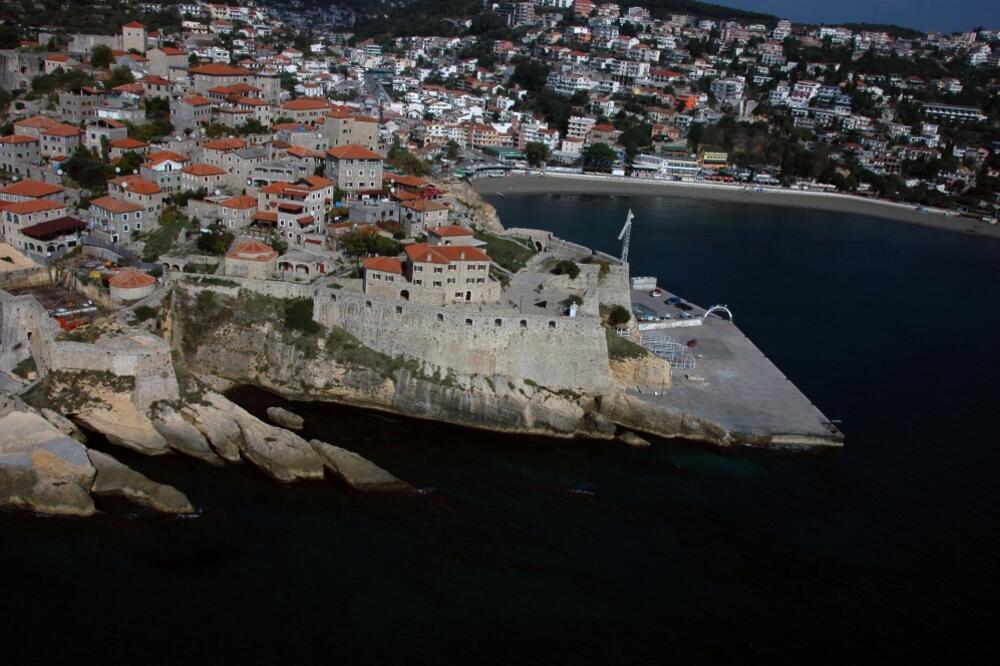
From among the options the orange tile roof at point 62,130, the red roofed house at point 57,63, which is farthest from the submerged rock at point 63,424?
the red roofed house at point 57,63

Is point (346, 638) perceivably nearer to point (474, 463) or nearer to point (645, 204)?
point (474, 463)

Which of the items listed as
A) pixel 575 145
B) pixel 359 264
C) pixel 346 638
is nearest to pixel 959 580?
pixel 346 638

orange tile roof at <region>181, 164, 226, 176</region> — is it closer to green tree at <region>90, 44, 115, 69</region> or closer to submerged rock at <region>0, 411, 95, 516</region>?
submerged rock at <region>0, 411, 95, 516</region>

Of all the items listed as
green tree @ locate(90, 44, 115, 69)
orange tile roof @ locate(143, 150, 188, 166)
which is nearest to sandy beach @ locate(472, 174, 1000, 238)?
green tree @ locate(90, 44, 115, 69)

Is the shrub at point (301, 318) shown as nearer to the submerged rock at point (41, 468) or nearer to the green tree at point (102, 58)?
the submerged rock at point (41, 468)

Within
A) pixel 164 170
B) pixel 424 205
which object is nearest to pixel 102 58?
pixel 164 170

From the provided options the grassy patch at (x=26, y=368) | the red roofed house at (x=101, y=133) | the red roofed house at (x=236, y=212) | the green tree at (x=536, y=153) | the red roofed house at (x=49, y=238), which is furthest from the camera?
the green tree at (x=536, y=153)
